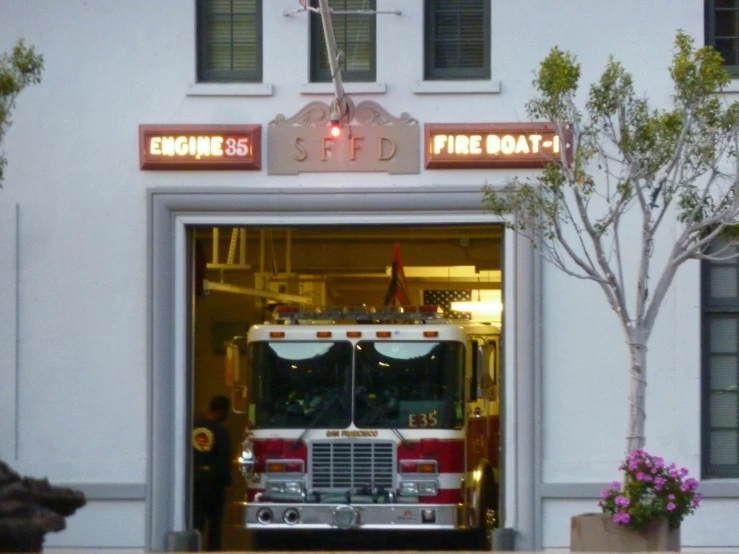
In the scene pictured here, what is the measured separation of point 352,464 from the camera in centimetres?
1340

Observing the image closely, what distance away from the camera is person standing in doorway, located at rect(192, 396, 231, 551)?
1442 cm

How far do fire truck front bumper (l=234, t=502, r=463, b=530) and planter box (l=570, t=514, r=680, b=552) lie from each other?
272cm

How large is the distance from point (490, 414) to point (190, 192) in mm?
4347

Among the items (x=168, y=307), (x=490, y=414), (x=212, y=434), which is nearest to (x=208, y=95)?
(x=168, y=307)

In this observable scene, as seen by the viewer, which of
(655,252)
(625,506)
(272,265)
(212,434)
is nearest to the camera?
(625,506)

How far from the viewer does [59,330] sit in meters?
13.6

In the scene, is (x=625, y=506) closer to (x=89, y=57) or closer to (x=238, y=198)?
(x=238, y=198)

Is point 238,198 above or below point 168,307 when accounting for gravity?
above

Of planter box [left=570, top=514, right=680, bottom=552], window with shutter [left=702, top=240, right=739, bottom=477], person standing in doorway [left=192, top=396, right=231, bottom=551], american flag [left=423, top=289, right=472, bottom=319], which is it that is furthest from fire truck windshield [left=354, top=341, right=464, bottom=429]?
american flag [left=423, top=289, right=472, bottom=319]

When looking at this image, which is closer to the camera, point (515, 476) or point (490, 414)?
point (515, 476)

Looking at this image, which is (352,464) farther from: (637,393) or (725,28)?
(725,28)

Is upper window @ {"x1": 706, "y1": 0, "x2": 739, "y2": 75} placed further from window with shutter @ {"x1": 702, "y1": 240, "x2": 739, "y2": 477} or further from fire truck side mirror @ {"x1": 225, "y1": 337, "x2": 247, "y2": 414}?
fire truck side mirror @ {"x1": 225, "y1": 337, "x2": 247, "y2": 414}

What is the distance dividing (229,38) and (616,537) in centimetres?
683

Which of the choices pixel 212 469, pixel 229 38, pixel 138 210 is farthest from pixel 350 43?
pixel 212 469
